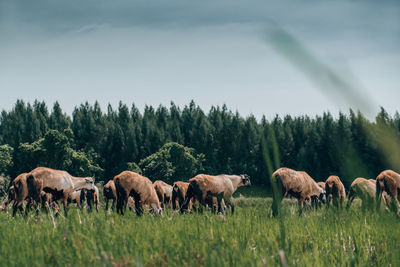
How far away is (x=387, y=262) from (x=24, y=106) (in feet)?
448

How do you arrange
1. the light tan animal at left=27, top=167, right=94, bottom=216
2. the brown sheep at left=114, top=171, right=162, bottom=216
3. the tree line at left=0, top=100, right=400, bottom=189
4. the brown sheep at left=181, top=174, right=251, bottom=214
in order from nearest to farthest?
the brown sheep at left=114, top=171, right=162, bottom=216 → the light tan animal at left=27, top=167, right=94, bottom=216 → the brown sheep at left=181, top=174, right=251, bottom=214 → the tree line at left=0, top=100, right=400, bottom=189

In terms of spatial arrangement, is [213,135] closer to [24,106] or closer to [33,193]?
[24,106]

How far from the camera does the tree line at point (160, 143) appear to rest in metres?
74.8

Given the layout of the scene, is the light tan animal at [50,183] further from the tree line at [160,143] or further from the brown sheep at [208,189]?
the tree line at [160,143]

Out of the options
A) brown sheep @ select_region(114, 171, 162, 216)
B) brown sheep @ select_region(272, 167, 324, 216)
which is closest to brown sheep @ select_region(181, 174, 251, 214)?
brown sheep @ select_region(114, 171, 162, 216)

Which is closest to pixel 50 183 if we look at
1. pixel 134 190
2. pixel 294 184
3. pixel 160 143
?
pixel 134 190

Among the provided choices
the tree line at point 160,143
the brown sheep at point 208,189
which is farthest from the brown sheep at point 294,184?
the tree line at point 160,143

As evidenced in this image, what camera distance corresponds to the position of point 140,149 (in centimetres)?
10144

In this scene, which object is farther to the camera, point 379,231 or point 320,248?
point 379,231

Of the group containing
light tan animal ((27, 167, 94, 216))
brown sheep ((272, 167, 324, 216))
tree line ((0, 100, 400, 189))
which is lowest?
brown sheep ((272, 167, 324, 216))

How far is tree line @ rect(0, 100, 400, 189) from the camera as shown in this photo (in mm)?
74812

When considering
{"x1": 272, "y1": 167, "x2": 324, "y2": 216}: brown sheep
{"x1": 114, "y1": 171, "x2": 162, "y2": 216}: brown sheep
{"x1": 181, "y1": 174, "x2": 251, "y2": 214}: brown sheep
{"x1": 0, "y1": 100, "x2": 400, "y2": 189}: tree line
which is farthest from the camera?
{"x1": 0, "y1": 100, "x2": 400, "y2": 189}: tree line

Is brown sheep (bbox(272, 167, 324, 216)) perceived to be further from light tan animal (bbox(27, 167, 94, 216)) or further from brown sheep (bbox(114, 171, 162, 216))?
light tan animal (bbox(27, 167, 94, 216))

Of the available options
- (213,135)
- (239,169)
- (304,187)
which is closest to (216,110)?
(213,135)
